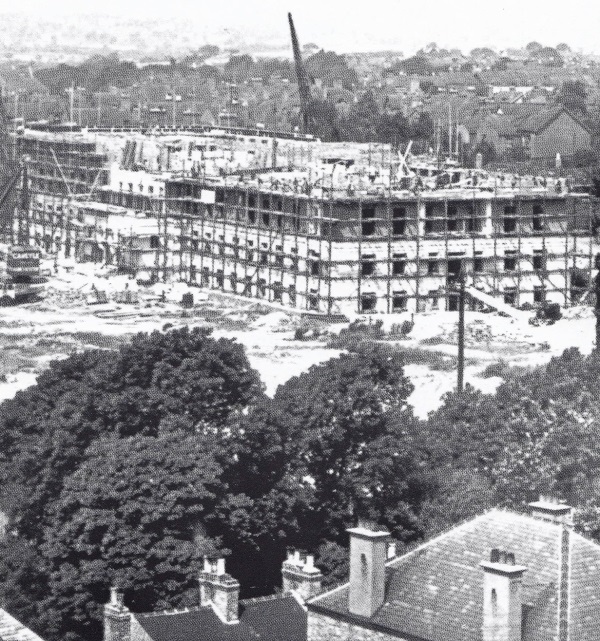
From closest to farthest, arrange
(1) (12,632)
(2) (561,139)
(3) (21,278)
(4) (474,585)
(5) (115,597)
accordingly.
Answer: (4) (474,585), (1) (12,632), (5) (115,597), (3) (21,278), (2) (561,139)

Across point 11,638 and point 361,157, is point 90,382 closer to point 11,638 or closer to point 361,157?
point 11,638

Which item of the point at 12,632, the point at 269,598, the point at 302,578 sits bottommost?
the point at 269,598

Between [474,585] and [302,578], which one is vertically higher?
[474,585]

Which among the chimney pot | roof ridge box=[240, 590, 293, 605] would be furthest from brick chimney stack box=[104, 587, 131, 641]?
roof ridge box=[240, 590, 293, 605]

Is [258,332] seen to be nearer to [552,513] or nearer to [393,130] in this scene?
[552,513]

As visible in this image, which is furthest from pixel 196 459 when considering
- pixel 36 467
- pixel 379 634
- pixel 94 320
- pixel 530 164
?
pixel 530 164

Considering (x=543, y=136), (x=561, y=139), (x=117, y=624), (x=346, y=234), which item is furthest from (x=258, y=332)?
(x=561, y=139)

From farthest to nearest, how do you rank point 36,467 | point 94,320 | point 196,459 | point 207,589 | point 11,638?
1. point 94,320
2. point 36,467
3. point 196,459
4. point 207,589
5. point 11,638
